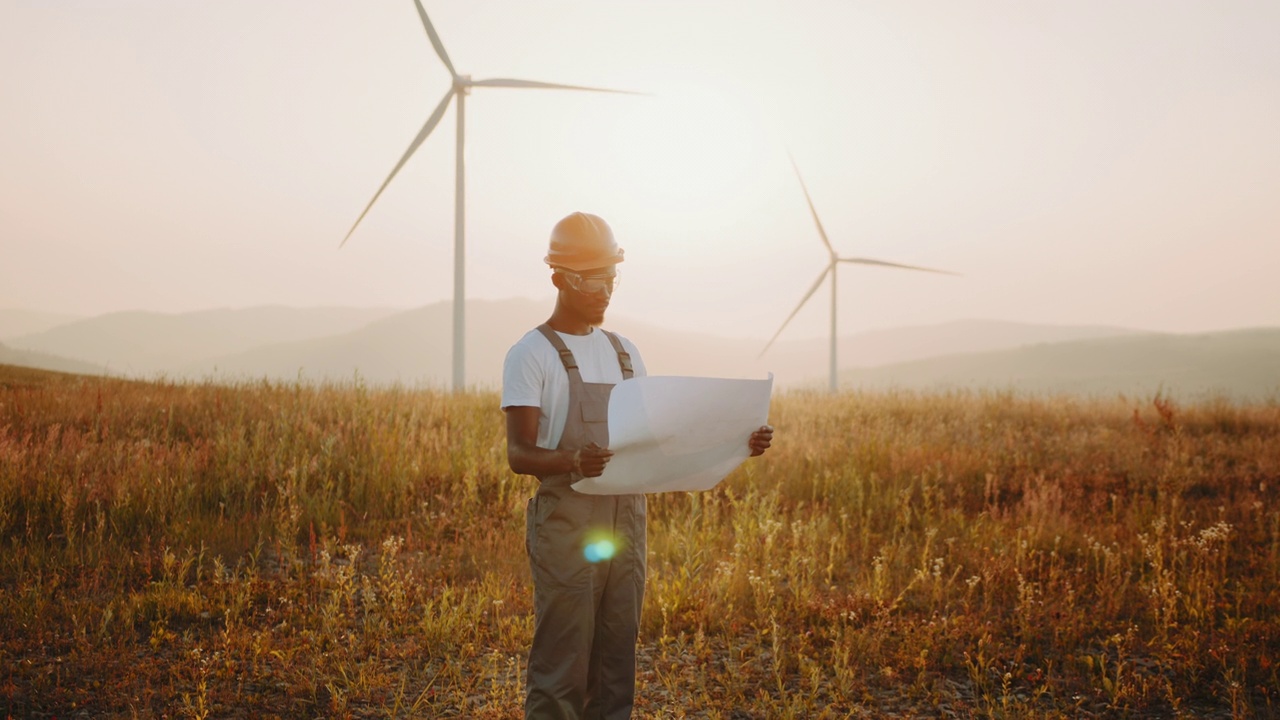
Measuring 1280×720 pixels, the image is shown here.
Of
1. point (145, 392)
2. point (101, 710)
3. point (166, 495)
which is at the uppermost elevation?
point (145, 392)

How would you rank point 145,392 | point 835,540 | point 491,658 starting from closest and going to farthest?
1. point 491,658
2. point 835,540
3. point 145,392

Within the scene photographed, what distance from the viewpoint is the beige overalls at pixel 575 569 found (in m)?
A: 2.81

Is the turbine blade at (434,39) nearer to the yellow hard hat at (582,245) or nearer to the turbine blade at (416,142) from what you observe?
the turbine blade at (416,142)

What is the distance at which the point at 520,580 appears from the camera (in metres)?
5.86

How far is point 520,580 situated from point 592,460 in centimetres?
367

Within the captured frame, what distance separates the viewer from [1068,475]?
9.65 m

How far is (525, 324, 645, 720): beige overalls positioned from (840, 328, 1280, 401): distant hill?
2834 inches

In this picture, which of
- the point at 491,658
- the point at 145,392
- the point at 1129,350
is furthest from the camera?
the point at 1129,350

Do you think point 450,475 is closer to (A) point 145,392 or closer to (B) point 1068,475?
(A) point 145,392

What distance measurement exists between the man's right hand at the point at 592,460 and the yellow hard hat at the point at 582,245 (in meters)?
0.75

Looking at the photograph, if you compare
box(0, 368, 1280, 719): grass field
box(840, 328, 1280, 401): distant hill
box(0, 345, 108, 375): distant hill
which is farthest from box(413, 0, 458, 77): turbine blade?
box(840, 328, 1280, 401): distant hill

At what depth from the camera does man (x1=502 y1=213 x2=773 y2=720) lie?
2.81m

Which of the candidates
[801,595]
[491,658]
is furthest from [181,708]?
[801,595]

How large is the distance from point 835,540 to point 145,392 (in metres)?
10.3
